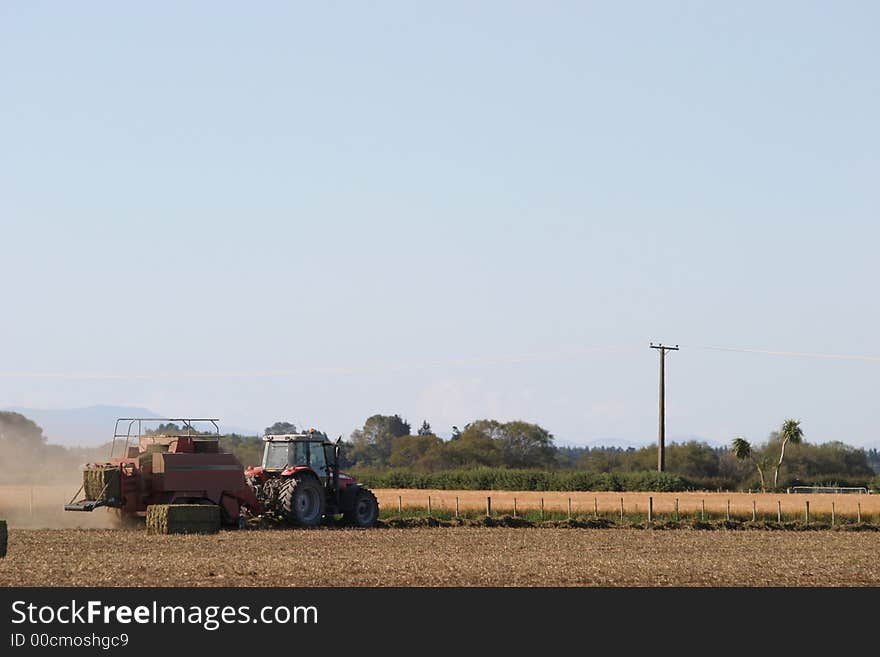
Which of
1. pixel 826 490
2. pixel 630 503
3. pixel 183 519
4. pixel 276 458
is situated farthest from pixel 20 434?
pixel 826 490

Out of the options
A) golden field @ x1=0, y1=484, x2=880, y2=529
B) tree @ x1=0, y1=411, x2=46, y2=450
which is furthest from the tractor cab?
tree @ x1=0, y1=411, x2=46, y2=450

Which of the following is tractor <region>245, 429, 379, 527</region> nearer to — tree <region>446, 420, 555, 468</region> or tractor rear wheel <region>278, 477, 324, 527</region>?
tractor rear wheel <region>278, 477, 324, 527</region>

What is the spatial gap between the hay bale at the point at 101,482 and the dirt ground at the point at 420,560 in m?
1.02

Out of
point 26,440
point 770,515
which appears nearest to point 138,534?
point 26,440

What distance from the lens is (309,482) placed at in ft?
144

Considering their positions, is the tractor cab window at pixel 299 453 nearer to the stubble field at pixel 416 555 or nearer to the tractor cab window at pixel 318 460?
the tractor cab window at pixel 318 460

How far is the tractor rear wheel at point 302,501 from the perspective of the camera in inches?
1683

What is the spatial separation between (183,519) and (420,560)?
9.16 metres

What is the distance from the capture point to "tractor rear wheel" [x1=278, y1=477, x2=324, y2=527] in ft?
140

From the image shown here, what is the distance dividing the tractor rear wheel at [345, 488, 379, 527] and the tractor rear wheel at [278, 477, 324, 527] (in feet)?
3.71

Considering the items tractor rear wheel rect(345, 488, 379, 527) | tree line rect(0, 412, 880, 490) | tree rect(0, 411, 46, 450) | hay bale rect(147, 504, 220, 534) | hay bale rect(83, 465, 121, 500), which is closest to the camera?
hay bale rect(147, 504, 220, 534)

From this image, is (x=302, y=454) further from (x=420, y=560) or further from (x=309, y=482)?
(x=420, y=560)
